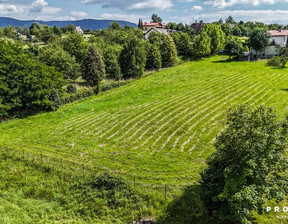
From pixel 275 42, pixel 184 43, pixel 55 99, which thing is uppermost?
pixel 184 43

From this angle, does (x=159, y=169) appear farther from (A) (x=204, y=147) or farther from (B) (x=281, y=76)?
(B) (x=281, y=76)

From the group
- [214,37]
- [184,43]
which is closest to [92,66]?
[184,43]

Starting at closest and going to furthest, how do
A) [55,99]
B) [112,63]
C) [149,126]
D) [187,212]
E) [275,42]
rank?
[187,212]
[149,126]
[55,99]
[112,63]
[275,42]

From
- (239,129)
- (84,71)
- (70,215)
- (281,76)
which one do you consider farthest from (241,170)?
(281,76)

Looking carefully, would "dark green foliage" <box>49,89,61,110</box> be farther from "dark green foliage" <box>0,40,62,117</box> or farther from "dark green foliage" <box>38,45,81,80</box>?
"dark green foliage" <box>38,45,81,80</box>

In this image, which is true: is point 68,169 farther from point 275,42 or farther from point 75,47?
point 275,42

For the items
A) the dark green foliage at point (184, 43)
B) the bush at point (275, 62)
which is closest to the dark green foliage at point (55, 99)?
the bush at point (275, 62)

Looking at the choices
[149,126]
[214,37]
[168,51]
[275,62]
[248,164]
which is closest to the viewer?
[248,164]

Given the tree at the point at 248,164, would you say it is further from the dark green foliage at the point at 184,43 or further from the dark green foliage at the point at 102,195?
the dark green foliage at the point at 184,43
